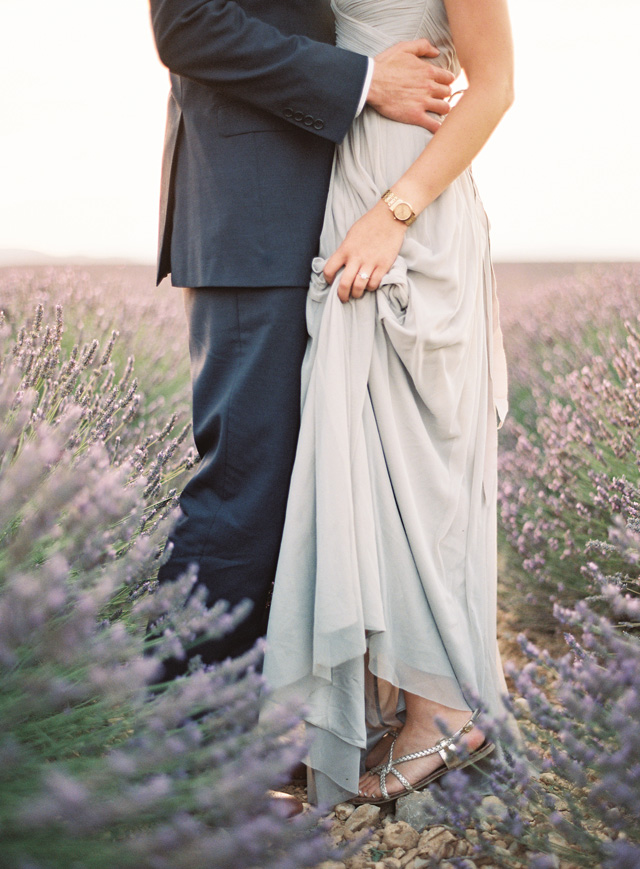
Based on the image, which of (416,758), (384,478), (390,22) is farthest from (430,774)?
(390,22)

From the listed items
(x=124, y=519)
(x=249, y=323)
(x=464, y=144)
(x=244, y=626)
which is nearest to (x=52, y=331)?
(x=249, y=323)

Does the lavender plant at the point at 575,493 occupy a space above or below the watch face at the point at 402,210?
→ below

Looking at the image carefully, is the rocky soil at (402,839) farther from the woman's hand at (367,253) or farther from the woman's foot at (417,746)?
the woman's hand at (367,253)

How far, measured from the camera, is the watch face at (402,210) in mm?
1504

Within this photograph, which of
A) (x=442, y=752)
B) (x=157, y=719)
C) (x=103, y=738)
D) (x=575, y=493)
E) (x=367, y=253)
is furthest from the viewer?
(x=575, y=493)

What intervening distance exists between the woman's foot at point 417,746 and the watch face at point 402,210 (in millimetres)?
1087

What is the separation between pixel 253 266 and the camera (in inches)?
59.2

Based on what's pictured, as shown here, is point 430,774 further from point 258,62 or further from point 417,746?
point 258,62

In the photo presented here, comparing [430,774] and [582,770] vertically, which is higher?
[582,770]

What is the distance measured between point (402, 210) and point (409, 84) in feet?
0.88

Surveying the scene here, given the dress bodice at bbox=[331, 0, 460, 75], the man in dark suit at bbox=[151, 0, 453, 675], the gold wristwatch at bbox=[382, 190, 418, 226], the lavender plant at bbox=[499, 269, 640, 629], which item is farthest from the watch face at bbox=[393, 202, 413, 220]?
the lavender plant at bbox=[499, 269, 640, 629]

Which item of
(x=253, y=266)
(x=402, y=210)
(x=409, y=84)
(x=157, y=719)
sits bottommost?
(x=157, y=719)

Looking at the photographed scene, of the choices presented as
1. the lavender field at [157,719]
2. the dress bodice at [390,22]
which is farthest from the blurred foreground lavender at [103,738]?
the dress bodice at [390,22]

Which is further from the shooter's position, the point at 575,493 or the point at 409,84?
the point at 575,493
